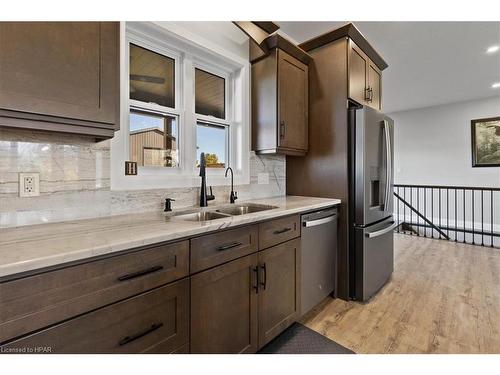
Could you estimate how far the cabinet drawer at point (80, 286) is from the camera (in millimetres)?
706

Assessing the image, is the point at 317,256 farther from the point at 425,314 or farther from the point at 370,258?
the point at 425,314

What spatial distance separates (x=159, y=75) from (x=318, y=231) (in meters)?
1.79

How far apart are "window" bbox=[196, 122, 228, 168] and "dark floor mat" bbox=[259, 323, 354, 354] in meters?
1.45

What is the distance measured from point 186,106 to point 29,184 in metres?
1.17

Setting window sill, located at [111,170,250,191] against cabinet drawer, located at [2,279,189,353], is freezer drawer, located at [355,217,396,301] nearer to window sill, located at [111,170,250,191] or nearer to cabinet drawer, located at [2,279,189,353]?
window sill, located at [111,170,250,191]

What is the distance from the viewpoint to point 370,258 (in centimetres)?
222

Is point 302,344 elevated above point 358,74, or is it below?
below

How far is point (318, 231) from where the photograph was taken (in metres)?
2.00

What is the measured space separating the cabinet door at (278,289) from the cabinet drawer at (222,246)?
147 mm

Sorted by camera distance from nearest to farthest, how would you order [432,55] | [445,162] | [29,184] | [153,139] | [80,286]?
[80,286], [29,184], [153,139], [432,55], [445,162]

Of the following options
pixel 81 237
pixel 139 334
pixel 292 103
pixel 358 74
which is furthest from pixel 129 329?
pixel 358 74

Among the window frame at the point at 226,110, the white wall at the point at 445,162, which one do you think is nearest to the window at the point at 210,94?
the window frame at the point at 226,110

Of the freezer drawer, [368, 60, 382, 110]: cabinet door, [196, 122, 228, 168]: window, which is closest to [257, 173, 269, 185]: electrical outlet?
[196, 122, 228, 168]: window
